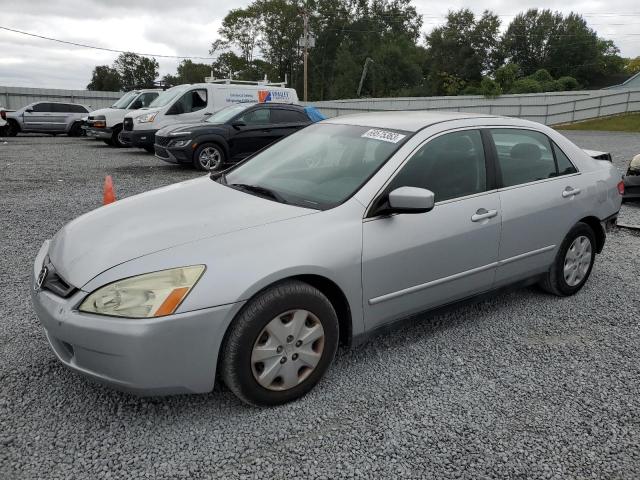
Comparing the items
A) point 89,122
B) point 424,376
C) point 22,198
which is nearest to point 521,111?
point 89,122

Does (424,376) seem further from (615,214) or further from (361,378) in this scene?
(615,214)

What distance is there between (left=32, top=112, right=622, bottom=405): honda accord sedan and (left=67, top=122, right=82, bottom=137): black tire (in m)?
20.3

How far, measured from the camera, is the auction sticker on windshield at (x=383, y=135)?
133 inches

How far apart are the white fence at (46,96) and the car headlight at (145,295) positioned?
2969 cm

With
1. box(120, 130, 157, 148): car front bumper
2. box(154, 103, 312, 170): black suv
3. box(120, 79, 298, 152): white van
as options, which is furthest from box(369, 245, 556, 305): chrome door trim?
box(120, 130, 157, 148): car front bumper

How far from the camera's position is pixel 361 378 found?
10.1 feet

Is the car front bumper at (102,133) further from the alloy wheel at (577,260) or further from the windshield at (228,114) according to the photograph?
the alloy wheel at (577,260)

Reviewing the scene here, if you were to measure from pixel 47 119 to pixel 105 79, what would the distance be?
62176 mm

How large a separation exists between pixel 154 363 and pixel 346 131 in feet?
6.85

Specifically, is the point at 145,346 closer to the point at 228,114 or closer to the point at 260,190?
the point at 260,190

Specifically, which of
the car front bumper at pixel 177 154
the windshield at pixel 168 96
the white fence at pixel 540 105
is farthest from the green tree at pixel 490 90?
the car front bumper at pixel 177 154

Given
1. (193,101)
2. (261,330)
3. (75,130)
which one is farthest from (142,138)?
(261,330)

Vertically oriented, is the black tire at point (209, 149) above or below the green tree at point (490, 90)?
below

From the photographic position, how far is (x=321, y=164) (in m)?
3.54
